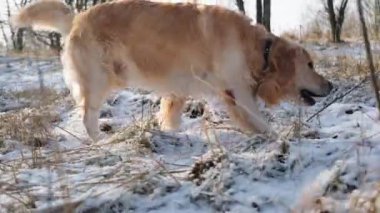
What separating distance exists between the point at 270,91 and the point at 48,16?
2530 millimetres

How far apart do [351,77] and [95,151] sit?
422cm

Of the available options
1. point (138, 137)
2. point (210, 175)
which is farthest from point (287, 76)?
point (210, 175)

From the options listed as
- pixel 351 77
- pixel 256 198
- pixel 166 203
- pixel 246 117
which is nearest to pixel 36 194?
pixel 166 203

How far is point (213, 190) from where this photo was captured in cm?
306

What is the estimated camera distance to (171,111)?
614cm

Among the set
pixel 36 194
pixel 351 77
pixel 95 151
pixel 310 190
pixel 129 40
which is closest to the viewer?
pixel 310 190

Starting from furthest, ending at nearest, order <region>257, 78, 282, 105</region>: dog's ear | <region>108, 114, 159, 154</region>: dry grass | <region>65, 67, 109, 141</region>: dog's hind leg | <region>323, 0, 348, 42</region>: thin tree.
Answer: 1. <region>323, 0, 348, 42</region>: thin tree
2. <region>65, 67, 109, 141</region>: dog's hind leg
3. <region>257, 78, 282, 105</region>: dog's ear
4. <region>108, 114, 159, 154</region>: dry grass

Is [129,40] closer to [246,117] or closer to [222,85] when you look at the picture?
[222,85]

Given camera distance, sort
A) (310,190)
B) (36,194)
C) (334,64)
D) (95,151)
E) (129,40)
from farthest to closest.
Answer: (334,64) < (129,40) < (95,151) < (36,194) < (310,190)

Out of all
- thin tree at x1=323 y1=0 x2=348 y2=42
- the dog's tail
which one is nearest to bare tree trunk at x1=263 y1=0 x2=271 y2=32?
thin tree at x1=323 y1=0 x2=348 y2=42

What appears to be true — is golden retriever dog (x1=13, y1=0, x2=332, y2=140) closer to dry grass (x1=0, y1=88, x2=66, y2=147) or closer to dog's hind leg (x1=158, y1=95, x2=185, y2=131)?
dog's hind leg (x1=158, y1=95, x2=185, y2=131)

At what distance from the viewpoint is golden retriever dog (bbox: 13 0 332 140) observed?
5.61m

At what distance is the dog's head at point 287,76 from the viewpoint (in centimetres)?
564

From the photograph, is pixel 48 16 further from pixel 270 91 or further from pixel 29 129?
pixel 270 91
